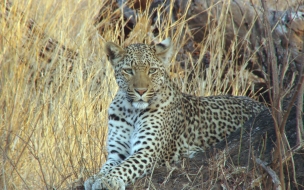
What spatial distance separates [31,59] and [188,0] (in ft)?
9.31

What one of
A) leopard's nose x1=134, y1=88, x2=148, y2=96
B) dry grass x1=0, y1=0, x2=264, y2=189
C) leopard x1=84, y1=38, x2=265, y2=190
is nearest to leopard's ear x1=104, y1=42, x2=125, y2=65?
leopard x1=84, y1=38, x2=265, y2=190

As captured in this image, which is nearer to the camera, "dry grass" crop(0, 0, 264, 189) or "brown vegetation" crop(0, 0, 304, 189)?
"brown vegetation" crop(0, 0, 304, 189)

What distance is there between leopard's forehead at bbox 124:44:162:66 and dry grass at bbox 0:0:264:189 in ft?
2.87

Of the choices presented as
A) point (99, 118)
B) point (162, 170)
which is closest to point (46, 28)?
point (99, 118)

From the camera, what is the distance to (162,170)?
5660 millimetres

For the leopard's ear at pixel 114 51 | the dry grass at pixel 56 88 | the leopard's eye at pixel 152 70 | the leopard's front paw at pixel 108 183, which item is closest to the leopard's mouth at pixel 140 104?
the leopard's eye at pixel 152 70

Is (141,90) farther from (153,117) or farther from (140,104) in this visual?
(153,117)

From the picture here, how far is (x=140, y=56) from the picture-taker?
6.07 meters

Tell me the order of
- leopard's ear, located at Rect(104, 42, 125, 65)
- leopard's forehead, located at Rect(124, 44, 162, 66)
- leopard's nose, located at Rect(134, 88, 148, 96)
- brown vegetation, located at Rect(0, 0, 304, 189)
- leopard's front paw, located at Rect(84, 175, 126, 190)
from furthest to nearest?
leopard's ear, located at Rect(104, 42, 125, 65)
leopard's forehead, located at Rect(124, 44, 162, 66)
leopard's nose, located at Rect(134, 88, 148, 96)
brown vegetation, located at Rect(0, 0, 304, 189)
leopard's front paw, located at Rect(84, 175, 126, 190)

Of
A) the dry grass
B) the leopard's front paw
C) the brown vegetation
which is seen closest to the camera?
the leopard's front paw

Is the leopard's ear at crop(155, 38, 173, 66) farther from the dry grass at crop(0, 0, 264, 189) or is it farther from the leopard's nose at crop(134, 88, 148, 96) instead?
the dry grass at crop(0, 0, 264, 189)

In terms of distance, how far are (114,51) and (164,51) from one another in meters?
0.55

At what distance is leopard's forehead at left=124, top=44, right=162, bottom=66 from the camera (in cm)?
603

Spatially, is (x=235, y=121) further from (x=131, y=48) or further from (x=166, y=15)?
(x=166, y=15)
